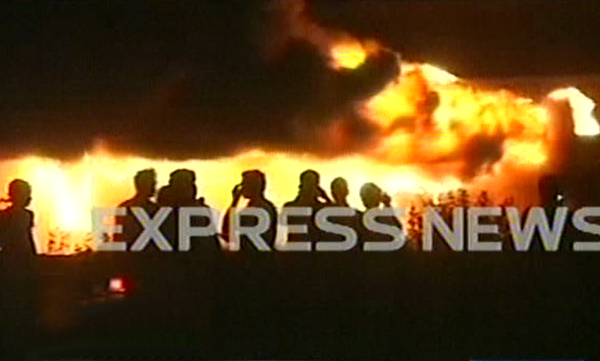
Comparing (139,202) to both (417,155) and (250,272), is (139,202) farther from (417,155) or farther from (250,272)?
(417,155)

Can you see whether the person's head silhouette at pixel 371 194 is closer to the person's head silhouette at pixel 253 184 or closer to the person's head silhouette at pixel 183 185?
the person's head silhouette at pixel 253 184

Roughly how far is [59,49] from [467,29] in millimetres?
1113

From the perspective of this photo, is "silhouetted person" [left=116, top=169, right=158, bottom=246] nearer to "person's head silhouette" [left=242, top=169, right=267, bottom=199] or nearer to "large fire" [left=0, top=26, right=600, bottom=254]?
"large fire" [left=0, top=26, right=600, bottom=254]

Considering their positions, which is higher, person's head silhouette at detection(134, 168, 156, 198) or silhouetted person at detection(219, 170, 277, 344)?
person's head silhouette at detection(134, 168, 156, 198)

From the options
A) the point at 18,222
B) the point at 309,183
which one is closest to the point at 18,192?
the point at 18,222

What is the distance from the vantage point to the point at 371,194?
3666 millimetres

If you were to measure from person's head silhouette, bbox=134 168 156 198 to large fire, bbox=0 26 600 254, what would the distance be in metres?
0.02

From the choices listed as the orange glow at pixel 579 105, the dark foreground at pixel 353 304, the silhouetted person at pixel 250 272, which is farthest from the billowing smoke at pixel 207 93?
the orange glow at pixel 579 105

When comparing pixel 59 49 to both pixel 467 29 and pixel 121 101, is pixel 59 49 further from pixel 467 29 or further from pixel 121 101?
pixel 467 29

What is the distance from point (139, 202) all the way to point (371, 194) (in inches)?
24.7

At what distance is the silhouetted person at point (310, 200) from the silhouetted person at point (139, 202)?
36 centimetres

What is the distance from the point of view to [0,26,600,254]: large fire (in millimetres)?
3652

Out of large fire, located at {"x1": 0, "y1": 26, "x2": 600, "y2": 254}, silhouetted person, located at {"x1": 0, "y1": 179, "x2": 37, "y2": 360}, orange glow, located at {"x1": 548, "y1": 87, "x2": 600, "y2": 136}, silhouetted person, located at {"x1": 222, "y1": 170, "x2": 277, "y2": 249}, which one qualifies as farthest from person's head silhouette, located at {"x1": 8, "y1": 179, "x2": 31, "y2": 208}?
orange glow, located at {"x1": 548, "y1": 87, "x2": 600, "y2": 136}

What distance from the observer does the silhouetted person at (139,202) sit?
12.1 feet
